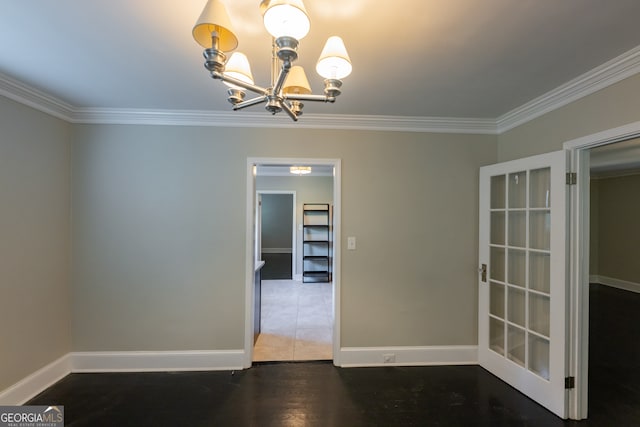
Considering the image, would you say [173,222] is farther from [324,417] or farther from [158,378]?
[324,417]

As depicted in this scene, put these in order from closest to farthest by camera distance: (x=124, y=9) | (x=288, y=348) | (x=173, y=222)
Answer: (x=124, y=9) → (x=173, y=222) → (x=288, y=348)

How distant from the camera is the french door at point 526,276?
2.03m

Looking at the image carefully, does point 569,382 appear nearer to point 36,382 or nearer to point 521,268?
point 521,268

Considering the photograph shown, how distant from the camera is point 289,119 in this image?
268cm

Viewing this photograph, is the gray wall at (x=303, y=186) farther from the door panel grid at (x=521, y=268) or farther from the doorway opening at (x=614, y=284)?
the doorway opening at (x=614, y=284)

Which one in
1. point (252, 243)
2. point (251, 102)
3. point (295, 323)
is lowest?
point (295, 323)

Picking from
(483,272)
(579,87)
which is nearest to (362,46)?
(579,87)

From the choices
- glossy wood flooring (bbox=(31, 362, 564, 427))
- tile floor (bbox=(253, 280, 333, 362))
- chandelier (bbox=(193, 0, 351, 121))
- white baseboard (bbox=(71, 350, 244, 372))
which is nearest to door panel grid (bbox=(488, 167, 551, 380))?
glossy wood flooring (bbox=(31, 362, 564, 427))

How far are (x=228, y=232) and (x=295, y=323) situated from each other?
1852 millimetres

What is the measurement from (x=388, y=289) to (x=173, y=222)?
2193 mm

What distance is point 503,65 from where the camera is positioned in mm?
1772

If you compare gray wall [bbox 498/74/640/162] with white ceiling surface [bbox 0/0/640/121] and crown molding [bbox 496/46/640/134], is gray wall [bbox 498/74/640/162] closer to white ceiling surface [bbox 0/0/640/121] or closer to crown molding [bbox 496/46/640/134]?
crown molding [bbox 496/46/640/134]

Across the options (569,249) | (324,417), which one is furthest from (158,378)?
(569,249)

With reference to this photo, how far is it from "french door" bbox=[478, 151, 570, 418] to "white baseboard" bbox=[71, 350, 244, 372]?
8.01 feet
